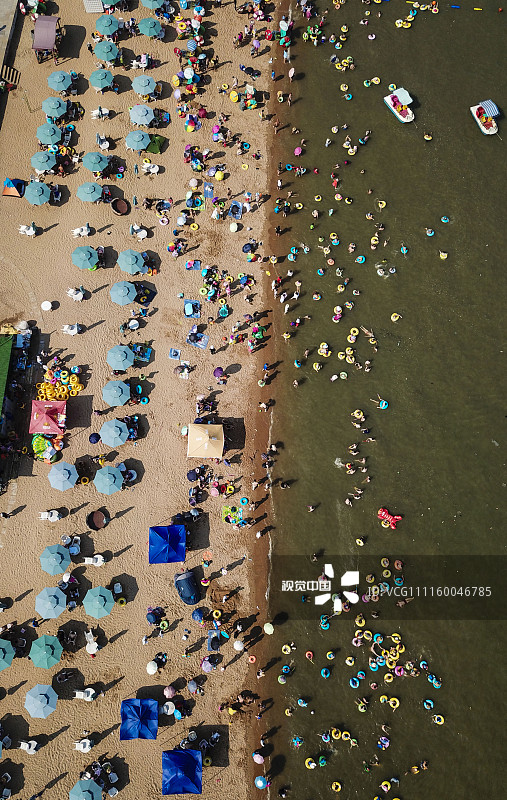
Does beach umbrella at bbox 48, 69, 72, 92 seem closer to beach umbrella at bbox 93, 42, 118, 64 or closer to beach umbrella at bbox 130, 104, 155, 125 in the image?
beach umbrella at bbox 93, 42, 118, 64

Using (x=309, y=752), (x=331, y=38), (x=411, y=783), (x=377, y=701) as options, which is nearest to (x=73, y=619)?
(x=309, y=752)

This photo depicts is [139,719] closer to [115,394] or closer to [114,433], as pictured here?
[114,433]

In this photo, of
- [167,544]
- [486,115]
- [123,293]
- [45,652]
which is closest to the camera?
[45,652]

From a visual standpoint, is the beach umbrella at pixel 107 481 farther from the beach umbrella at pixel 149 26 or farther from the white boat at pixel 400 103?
the white boat at pixel 400 103

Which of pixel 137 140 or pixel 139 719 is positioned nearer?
pixel 139 719

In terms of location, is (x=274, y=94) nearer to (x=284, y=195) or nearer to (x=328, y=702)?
(x=284, y=195)

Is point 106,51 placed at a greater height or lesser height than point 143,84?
greater

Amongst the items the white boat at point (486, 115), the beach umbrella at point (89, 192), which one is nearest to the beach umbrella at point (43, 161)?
the beach umbrella at point (89, 192)

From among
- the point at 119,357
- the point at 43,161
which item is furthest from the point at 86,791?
the point at 43,161
